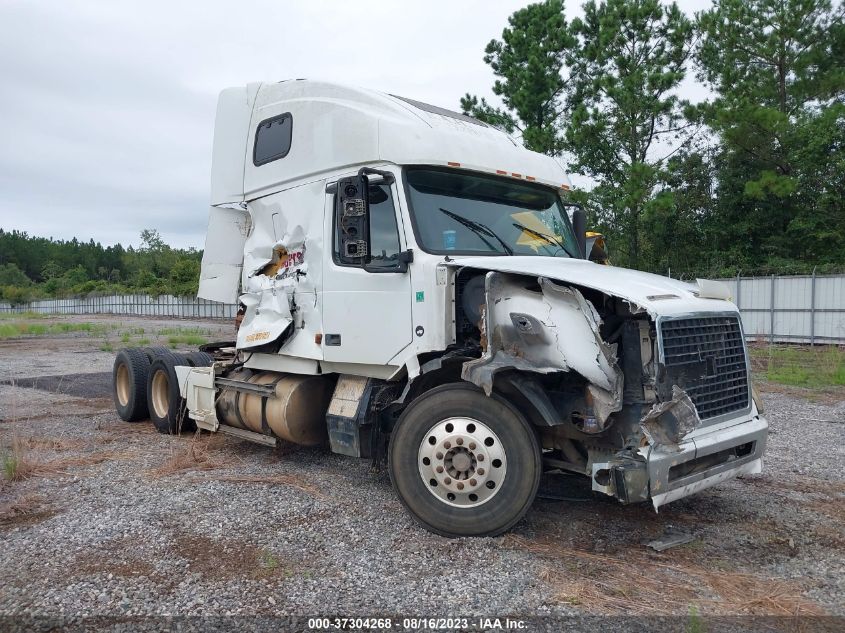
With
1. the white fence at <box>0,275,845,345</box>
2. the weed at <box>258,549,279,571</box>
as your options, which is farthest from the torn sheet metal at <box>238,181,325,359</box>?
the white fence at <box>0,275,845,345</box>

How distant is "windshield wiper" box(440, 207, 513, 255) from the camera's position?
17.6 ft

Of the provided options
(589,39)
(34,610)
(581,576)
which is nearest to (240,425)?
(34,610)

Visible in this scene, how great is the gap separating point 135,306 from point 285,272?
207 ft

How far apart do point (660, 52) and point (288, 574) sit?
88.4ft

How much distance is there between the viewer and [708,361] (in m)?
4.40

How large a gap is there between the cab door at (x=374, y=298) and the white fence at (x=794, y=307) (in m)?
16.0

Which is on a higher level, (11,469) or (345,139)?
(345,139)

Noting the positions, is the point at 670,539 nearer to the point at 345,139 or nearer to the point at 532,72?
the point at 345,139

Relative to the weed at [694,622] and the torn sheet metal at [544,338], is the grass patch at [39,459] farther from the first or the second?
the weed at [694,622]

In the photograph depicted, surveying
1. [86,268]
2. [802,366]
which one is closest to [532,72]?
[802,366]

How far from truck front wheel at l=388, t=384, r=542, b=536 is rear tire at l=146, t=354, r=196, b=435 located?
4.32 m

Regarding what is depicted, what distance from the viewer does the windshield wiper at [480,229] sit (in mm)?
5363

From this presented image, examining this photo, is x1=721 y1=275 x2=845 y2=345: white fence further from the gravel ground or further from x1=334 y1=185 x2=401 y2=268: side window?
x1=334 y1=185 x2=401 y2=268: side window

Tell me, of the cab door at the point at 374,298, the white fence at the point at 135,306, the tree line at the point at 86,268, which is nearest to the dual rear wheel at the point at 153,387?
the cab door at the point at 374,298
